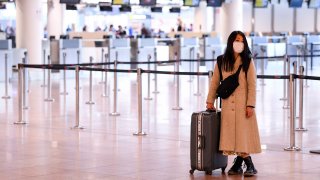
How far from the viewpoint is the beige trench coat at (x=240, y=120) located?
31.7 ft

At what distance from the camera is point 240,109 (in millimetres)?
9688

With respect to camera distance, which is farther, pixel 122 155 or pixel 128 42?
pixel 128 42

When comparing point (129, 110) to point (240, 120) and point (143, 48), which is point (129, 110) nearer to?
point (240, 120)

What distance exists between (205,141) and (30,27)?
17.3 metres

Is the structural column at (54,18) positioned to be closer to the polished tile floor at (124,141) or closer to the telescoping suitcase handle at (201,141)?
the polished tile floor at (124,141)

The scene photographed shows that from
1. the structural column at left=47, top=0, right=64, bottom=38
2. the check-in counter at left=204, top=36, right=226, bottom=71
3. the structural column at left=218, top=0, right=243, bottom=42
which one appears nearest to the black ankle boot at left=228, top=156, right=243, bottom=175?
the check-in counter at left=204, top=36, right=226, bottom=71

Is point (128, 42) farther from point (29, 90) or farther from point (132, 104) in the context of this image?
point (132, 104)

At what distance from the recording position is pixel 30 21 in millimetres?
26219

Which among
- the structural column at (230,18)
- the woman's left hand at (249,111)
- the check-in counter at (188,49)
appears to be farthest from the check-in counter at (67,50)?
the woman's left hand at (249,111)

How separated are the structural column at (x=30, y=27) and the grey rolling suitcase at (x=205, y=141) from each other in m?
17.2

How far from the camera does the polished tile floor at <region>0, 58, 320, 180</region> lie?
995 cm

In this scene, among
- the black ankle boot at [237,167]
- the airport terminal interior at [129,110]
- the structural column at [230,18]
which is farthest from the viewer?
the structural column at [230,18]

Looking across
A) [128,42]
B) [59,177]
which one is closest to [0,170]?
[59,177]

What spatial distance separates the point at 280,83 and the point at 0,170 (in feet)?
53.7
